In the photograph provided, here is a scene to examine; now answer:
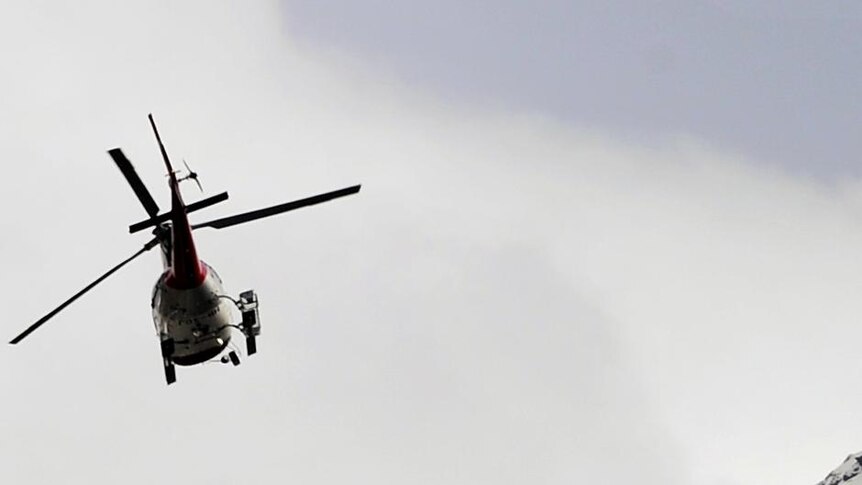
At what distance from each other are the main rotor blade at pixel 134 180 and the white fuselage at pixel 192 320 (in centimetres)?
315

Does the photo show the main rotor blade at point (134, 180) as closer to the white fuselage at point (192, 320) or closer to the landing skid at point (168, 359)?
the white fuselage at point (192, 320)

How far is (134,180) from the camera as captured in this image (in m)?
60.4

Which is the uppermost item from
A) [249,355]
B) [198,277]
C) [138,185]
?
[138,185]

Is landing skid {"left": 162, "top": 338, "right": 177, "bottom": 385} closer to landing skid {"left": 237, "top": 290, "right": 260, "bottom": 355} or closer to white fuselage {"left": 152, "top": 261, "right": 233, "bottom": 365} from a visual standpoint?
white fuselage {"left": 152, "top": 261, "right": 233, "bottom": 365}

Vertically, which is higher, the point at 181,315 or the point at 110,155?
the point at 110,155

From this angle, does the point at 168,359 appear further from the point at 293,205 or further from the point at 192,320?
the point at 293,205

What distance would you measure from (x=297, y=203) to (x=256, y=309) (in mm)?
6489

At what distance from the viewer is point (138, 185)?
2400 inches

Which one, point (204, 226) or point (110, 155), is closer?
point (110, 155)

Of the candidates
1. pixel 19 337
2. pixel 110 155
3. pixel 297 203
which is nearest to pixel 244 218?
pixel 297 203

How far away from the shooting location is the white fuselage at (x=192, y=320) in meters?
62.2

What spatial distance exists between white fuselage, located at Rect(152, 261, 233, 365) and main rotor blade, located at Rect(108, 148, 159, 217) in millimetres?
3150

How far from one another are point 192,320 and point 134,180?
710 cm

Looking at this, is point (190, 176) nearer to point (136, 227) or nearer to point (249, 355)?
point (136, 227)
